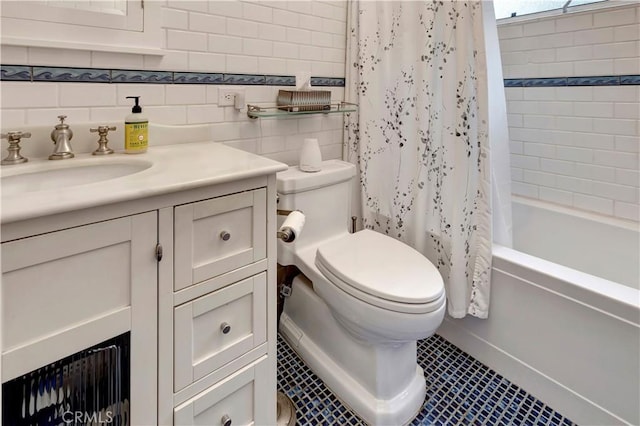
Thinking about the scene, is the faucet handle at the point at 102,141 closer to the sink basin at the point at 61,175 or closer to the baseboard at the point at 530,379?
the sink basin at the point at 61,175

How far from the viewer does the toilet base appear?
1.42m

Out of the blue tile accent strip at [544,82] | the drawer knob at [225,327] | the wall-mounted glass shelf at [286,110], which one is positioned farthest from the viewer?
the blue tile accent strip at [544,82]

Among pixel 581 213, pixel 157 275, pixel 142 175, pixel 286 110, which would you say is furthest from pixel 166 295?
pixel 581 213

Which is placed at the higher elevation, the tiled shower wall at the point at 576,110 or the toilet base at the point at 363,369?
the tiled shower wall at the point at 576,110

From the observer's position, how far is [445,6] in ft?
5.24

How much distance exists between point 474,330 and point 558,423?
0.45 meters

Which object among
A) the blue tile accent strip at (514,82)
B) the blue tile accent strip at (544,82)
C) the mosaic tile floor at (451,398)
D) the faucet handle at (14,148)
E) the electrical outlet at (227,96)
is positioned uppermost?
the blue tile accent strip at (514,82)

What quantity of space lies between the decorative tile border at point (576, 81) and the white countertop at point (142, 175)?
1842 millimetres

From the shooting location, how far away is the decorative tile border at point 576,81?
74.0 inches

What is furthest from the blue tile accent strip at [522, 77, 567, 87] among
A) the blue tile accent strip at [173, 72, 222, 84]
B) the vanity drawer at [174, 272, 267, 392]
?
the vanity drawer at [174, 272, 267, 392]

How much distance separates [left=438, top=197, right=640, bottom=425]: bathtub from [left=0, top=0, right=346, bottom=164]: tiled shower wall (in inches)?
44.3

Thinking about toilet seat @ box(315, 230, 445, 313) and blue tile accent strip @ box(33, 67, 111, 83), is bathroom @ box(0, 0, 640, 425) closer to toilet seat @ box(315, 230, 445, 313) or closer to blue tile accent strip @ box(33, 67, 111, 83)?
blue tile accent strip @ box(33, 67, 111, 83)

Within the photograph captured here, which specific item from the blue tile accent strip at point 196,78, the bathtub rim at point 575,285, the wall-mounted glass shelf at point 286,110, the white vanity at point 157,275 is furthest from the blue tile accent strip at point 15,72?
the bathtub rim at point 575,285

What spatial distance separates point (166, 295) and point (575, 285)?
1350mm
